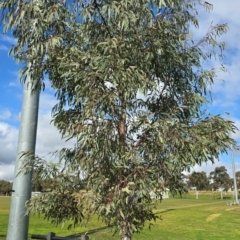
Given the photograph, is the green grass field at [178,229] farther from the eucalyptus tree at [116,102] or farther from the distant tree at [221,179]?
the distant tree at [221,179]

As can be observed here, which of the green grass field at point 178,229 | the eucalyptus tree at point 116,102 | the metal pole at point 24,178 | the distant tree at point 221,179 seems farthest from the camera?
the distant tree at point 221,179

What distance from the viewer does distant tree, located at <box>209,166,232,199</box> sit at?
7491 cm

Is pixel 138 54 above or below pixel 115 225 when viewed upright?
above

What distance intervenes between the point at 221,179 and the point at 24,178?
75.0 meters

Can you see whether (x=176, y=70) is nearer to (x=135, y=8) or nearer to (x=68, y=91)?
(x=135, y=8)

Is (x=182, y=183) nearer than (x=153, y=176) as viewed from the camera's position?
No

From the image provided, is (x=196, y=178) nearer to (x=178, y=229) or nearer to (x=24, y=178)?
(x=178, y=229)

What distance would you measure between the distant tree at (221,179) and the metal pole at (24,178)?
72976 millimetres

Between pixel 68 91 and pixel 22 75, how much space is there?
0.73 metres

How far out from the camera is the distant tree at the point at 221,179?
246ft

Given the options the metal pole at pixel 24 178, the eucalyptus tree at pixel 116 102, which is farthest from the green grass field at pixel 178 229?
the eucalyptus tree at pixel 116 102

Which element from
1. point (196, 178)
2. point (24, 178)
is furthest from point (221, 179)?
point (24, 178)

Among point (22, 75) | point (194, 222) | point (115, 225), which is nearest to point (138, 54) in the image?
point (22, 75)

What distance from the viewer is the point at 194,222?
61.0 ft
